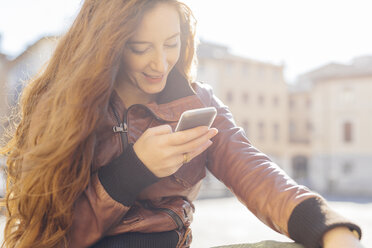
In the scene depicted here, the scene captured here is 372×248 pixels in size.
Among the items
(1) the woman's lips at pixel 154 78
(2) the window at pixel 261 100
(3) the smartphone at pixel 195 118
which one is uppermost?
(1) the woman's lips at pixel 154 78

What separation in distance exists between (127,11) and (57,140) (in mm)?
409

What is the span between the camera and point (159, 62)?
4.24 ft

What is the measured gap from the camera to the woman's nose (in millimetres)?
1292

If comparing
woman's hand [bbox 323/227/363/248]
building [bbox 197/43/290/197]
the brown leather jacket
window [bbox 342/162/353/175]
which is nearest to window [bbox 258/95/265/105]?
building [bbox 197/43/290/197]

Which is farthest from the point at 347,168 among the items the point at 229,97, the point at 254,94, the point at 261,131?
the point at 229,97

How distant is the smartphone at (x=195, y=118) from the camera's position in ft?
3.51

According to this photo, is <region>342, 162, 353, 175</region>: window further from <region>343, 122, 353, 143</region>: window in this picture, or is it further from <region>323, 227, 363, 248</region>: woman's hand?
<region>323, 227, 363, 248</region>: woman's hand

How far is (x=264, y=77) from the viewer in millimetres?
29547

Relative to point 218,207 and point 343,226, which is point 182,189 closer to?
point 343,226

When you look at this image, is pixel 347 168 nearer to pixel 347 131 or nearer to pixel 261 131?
pixel 347 131

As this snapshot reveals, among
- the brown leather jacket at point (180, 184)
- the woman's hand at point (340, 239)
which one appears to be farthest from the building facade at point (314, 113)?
the woman's hand at point (340, 239)

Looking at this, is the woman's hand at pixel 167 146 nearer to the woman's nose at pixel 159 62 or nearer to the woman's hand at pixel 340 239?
the woman's nose at pixel 159 62

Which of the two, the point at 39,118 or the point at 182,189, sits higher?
the point at 39,118

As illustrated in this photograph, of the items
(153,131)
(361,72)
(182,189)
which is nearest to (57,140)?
(153,131)
